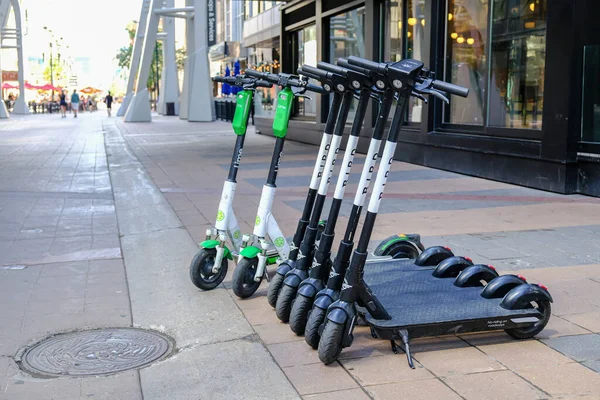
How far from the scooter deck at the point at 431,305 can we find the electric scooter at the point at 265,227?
81 cm

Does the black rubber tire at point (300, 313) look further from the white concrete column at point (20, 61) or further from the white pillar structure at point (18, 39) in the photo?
the white concrete column at point (20, 61)

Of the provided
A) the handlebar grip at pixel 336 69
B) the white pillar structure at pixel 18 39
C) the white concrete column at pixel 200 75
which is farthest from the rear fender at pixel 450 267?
the white pillar structure at pixel 18 39

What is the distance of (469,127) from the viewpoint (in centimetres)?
1273

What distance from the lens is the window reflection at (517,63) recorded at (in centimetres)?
1100

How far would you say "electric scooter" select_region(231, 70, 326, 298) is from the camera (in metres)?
5.14

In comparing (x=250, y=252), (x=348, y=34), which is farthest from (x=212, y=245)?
(x=348, y=34)

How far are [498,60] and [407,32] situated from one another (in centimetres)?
330

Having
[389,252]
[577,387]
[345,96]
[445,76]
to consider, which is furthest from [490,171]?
[577,387]

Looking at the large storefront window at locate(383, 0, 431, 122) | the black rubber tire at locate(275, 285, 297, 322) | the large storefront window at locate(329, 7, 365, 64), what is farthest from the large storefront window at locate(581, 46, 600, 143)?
the large storefront window at locate(329, 7, 365, 64)

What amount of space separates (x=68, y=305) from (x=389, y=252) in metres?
2.58

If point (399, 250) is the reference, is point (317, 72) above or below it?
above

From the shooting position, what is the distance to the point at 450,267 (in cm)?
509

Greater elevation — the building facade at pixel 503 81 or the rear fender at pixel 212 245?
the building facade at pixel 503 81

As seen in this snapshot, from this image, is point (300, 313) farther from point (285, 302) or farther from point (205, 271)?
point (205, 271)
